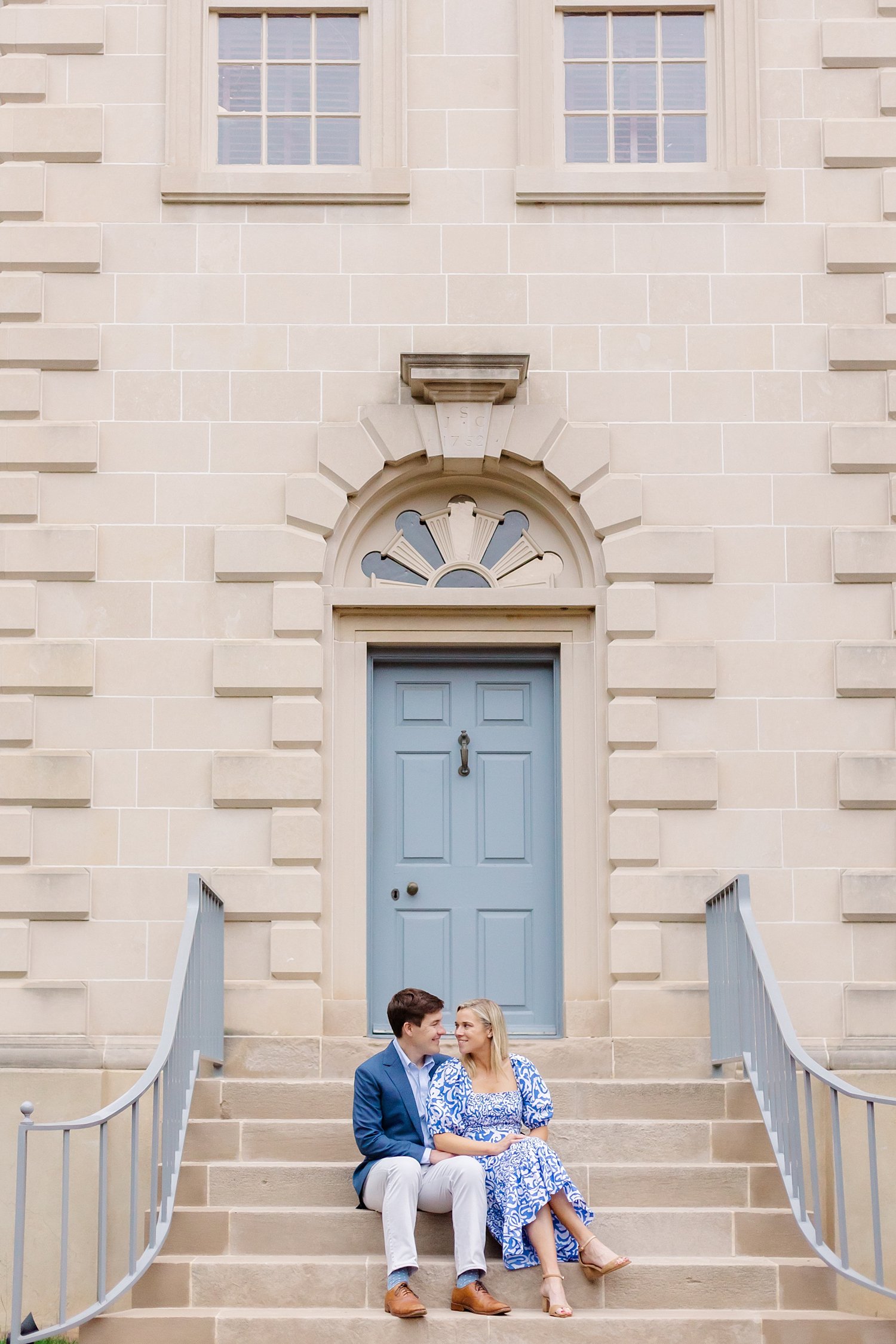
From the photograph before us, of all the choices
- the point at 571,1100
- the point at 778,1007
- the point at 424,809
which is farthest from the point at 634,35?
the point at 571,1100

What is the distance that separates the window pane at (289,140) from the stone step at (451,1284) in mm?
5715

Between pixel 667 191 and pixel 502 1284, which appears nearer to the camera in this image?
pixel 502 1284

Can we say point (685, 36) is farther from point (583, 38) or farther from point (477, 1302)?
point (477, 1302)

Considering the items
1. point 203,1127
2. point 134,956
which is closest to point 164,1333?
point 203,1127

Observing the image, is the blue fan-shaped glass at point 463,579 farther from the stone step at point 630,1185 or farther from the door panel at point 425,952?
the stone step at point 630,1185

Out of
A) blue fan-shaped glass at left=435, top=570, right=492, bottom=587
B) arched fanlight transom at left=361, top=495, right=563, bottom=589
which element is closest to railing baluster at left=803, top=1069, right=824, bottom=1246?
arched fanlight transom at left=361, top=495, right=563, bottom=589

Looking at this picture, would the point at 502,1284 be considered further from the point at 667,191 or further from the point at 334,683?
the point at 667,191

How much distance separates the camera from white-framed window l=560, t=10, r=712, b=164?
9031 mm

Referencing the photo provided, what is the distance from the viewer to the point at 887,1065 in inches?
313

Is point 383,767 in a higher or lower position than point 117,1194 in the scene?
higher

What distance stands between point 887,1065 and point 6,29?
7088 millimetres

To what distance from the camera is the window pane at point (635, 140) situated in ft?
29.6

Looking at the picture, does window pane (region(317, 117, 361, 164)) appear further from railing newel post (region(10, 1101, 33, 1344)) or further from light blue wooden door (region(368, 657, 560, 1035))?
railing newel post (region(10, 1101, 33, 1344))

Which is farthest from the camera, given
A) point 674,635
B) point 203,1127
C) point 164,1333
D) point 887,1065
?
point 674,635
